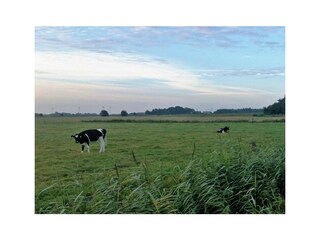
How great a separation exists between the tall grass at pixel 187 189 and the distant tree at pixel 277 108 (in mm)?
430

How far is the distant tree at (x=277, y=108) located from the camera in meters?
7.33

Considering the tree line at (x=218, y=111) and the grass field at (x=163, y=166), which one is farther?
the tree line at (x=218, y=111)

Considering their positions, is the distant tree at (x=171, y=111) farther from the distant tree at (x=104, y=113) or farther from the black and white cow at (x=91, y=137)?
the black and white cow at (x=91, y=137)

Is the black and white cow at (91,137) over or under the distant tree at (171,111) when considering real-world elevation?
under

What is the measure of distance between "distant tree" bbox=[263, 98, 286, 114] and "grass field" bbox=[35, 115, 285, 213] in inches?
3.5

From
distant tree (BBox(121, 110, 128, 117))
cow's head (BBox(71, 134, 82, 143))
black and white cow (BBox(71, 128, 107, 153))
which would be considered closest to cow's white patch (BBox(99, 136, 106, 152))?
black and white cow (BBox(71, 128, 107, 153))

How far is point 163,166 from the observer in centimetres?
734

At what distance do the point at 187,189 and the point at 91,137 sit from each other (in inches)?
49.5

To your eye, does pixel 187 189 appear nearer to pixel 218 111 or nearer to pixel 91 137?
pixel 218 111

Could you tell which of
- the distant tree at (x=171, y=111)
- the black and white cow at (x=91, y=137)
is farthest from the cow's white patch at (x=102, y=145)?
the distant tree at (x=171, y=111)

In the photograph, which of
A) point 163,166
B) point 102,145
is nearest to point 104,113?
point 102,145
